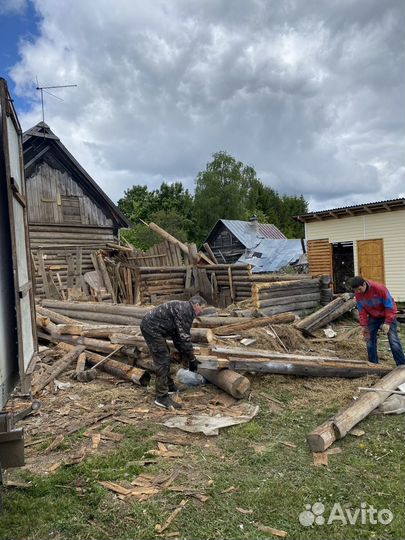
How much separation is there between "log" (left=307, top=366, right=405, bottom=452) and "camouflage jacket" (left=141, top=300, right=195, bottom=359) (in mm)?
2344

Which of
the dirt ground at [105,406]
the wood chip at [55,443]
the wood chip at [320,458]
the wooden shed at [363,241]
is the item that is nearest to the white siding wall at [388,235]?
the wooden shed at [363,241]

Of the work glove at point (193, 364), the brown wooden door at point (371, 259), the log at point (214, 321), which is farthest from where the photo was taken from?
the brown wooden door at point (371, 259)

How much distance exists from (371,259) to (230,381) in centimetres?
1427

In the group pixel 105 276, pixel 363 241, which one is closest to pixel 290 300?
pixel 363 241

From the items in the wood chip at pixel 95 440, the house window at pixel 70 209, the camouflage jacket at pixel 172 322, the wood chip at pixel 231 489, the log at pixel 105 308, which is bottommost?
the wood chip at pixel 231 489

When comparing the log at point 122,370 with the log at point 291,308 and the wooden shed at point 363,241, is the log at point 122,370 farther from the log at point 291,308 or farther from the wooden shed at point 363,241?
the wooden shed at point 363,241

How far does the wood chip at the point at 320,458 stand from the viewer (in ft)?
14.3

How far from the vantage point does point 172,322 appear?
630 centimetres

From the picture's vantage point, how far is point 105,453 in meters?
4.81

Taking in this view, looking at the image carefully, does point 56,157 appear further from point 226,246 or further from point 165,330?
point 226,246

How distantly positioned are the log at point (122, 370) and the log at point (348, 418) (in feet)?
10.9

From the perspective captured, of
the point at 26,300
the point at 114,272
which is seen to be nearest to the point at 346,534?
the point at 26,300

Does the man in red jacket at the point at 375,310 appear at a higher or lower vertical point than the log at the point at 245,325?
higher

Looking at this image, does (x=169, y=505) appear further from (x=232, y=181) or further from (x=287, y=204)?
(x=287, y=204)
